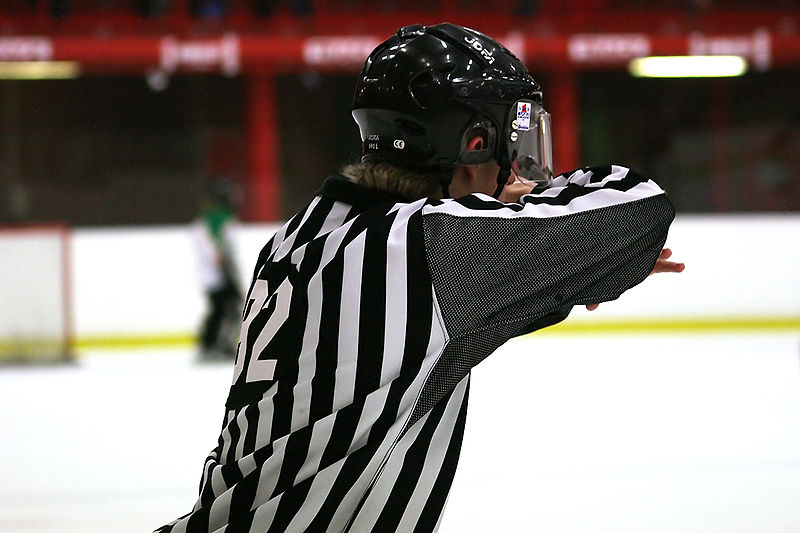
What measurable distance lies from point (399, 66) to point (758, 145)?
8102 mm

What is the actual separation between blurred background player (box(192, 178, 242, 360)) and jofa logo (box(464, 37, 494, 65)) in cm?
573

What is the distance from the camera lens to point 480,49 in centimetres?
126

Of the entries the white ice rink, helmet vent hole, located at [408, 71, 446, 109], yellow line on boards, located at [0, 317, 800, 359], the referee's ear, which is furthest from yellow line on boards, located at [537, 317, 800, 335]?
helmet vent hole, located at [408, 71, 446, 109]

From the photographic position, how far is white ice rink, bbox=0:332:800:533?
2.81 m

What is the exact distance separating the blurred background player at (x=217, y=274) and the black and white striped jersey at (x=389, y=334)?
5746 millimetres

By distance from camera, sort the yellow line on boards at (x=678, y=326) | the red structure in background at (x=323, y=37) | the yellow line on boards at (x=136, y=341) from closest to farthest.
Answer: the yellow line on boards at (x=136, y=341) < the yellow line on boards at (x=678, y=326) < the red structure in background at (x=323, y=37)

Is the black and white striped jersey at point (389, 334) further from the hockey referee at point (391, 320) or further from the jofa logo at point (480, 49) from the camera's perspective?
the jofa logo at point (480, 49)

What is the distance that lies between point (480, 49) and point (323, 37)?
298 inches

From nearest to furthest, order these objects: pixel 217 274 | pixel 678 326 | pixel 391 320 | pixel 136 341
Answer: pixel 391 320 < pixel 217 274 < pixel 136 341 < pixel 678 326

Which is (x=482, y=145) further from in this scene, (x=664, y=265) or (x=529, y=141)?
(x=664, y=265)

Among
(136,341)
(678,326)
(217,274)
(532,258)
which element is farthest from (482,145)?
(678,326)

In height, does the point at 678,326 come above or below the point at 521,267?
below

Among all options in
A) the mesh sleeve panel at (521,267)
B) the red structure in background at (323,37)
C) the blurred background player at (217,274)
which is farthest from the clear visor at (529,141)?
the red structure in background at (323,37)

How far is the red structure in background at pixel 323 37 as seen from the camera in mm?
8516
